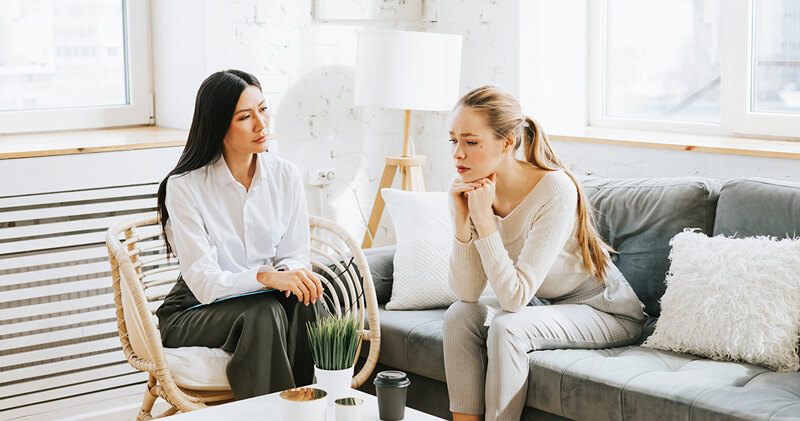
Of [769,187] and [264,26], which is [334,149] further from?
[769,187]

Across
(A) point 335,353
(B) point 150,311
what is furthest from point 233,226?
(A) point 335,353

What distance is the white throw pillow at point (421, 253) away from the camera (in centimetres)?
274

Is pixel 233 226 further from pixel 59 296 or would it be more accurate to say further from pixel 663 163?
pixel 663 163

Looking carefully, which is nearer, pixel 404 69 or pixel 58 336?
pixel 58 336

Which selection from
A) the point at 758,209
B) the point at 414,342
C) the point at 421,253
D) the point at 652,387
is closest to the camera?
the point at 652,387

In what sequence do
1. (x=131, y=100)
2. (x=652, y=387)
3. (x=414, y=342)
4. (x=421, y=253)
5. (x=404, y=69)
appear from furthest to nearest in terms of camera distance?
(x=131, y=100) < (x=404, y=69) < (x=421, y=253) < (x=414, y=342) < (x=652, y=387)

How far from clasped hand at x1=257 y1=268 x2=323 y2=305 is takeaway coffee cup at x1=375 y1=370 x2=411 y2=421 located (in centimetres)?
54

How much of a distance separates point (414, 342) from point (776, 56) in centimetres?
170

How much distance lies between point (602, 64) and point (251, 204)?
1912 millimetres

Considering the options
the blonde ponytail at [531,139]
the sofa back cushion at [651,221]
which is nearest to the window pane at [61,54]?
the blonde ponytail at [531,139]

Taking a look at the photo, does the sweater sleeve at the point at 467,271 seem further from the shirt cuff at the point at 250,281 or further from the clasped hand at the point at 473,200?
the shirt cuff at the point at 250,281

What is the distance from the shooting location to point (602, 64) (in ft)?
12.1

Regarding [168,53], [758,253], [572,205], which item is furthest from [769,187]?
[168,53]

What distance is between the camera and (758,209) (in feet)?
7.77
